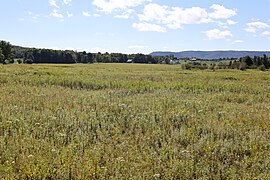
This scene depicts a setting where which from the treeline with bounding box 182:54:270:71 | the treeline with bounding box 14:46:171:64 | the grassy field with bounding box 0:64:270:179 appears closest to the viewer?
the grassy field with bounding box 0:64:270:179

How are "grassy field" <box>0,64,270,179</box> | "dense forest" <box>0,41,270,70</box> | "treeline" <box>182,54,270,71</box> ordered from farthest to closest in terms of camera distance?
"dense forest" <box>0,41,270,70</box> → "treeline" <box>182,54,270,71</box> → "grassy field" <box>0,64,270,179</box>

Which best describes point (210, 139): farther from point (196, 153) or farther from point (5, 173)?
point (5, 173)

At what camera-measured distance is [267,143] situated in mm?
7570

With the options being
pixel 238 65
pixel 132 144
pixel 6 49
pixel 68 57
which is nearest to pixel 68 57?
pixel 68 57

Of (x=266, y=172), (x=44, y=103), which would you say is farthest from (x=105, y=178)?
(x=44, y=103)

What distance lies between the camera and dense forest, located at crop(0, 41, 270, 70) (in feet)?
251

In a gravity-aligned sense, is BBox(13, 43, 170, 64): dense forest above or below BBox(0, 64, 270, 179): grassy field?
above

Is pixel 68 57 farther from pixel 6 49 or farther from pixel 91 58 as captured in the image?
pixel 6 49

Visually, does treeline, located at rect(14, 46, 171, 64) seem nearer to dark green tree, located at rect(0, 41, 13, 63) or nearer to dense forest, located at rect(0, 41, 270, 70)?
dense forest, located at rect(0, 41, 270, 70)

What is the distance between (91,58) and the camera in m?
131

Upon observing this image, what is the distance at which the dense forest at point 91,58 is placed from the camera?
7644cm

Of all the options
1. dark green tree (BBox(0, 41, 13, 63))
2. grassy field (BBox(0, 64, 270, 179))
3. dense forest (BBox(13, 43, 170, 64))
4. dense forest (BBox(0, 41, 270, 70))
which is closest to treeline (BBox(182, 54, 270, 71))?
dense forest (BBox(0, 41, 270, 70))

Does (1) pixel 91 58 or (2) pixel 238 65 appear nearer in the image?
(2) pixel 238 65

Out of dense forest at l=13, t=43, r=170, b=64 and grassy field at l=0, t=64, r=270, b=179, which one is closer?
grassy field at l=0, t=64, r=270, b=179
